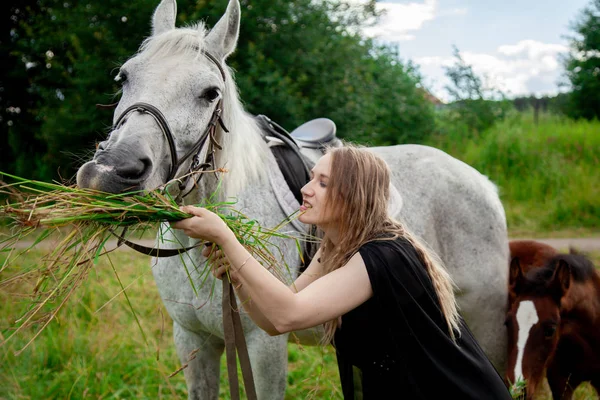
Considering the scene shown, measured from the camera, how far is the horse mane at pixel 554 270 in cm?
328

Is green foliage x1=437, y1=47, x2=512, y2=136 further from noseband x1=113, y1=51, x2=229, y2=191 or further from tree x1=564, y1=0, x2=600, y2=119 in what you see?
noseband x1=113, y1=51, x2=229, y2=191

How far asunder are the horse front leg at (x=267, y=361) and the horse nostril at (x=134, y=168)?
1045 mm

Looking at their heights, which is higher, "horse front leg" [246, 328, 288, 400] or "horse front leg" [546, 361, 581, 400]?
"horse front leg" [246, 328, 288, 400]

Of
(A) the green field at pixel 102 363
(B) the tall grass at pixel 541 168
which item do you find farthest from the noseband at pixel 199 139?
(B) the tall grass at pixel 541 168

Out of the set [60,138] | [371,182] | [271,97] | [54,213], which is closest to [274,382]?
[371,182]

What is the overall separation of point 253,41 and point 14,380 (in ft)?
20.4

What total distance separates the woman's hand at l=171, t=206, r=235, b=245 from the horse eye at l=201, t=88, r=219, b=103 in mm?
742

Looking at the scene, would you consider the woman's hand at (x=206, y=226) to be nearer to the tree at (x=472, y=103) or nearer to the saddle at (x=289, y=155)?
the saddle at (x=289, y=155)

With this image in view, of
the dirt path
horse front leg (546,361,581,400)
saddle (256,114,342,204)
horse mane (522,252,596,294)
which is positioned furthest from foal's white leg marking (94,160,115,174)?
the dirt path

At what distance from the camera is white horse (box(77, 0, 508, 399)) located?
2.08 meters

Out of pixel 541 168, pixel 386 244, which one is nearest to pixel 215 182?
pixel 386 244

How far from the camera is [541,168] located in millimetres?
10297

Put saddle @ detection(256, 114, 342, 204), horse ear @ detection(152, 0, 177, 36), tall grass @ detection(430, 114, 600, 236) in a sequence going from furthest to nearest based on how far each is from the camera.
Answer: tall grass @ detection(430, 114, 600, 236)
saddle @ detection(256, 114, 342, 204)
horse ear @ detection(152, 0, 177, 36)

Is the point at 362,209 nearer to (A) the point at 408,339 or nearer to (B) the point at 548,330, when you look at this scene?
(A) the point at 408,339
